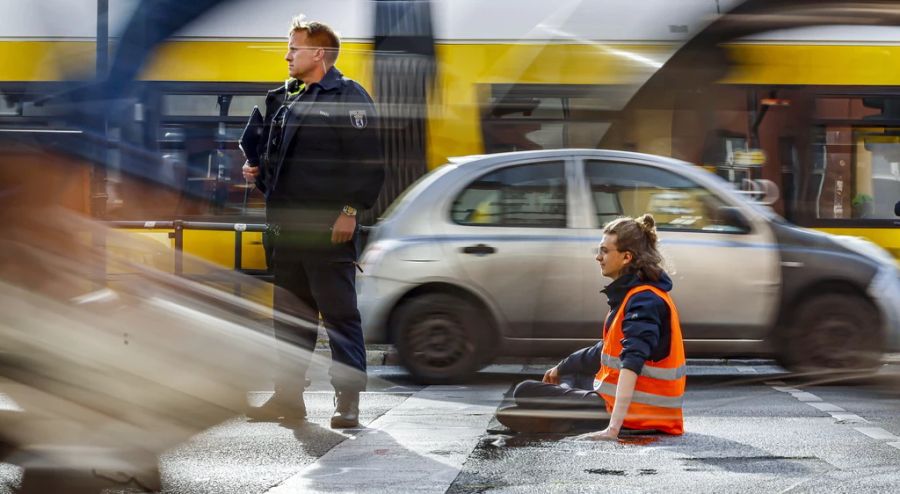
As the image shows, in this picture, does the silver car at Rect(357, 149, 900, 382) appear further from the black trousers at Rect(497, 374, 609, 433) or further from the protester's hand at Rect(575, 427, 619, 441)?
the protester's hand at Rect(575, 427, 619, 441)

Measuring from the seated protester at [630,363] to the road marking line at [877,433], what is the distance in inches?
38.0

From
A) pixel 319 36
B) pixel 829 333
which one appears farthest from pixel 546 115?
pixel 319 36

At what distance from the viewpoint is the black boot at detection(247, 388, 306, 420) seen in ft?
20.4

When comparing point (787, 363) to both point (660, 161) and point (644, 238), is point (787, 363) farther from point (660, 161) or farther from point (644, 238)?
point (644, 238)

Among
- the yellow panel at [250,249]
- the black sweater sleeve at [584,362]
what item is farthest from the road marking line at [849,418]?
the yellow panel at [250,249]

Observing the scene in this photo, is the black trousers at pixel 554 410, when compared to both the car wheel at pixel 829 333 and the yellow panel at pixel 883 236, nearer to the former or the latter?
the car wheel at pixel 829 333

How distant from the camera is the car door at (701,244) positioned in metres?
8.48

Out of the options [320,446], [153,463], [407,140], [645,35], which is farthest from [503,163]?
[153,463]

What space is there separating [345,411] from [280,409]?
334 millimetres

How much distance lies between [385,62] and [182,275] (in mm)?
5202

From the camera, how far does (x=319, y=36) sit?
616 cm

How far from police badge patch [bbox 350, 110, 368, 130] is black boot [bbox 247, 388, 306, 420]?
Result: 122cm

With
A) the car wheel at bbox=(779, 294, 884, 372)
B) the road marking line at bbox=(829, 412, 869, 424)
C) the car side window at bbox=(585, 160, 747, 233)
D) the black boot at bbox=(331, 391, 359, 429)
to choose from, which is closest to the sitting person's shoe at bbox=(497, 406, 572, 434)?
the black boot at bbox=(331, 391, 359, 429)

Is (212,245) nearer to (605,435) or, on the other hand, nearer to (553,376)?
(553,376)
